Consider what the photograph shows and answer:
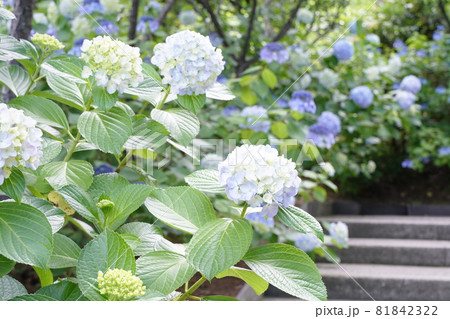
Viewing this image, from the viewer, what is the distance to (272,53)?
3.10 m

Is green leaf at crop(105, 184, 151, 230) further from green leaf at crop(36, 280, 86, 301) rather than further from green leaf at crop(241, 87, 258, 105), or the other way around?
green leaf at crop(241, 87, 258, 105)

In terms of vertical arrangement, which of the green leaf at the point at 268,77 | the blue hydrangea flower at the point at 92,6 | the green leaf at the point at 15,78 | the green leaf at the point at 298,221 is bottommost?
the green leaf at the point at 298,221

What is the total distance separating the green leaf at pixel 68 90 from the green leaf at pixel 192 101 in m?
0.19

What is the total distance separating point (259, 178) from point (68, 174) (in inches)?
16.4

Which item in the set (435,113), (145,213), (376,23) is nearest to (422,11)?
(376,23)

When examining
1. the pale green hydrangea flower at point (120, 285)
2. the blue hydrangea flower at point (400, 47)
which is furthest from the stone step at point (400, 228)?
the pale green hydrangea flower at point (120, 285)

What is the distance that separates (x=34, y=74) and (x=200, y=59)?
0.40 m

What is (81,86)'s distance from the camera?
1137 millimetres

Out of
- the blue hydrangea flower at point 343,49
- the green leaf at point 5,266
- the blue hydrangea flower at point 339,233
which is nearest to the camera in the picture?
the green leaf at point 5,266

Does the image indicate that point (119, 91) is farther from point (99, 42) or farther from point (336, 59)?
point (336, 59)

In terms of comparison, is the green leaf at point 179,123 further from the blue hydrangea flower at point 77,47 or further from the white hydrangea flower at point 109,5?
the white hydrangea flower at point 109,5

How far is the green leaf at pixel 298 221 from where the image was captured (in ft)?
2.83

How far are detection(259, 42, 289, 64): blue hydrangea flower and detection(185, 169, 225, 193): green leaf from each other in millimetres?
2216

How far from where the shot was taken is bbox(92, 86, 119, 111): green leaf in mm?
1011
